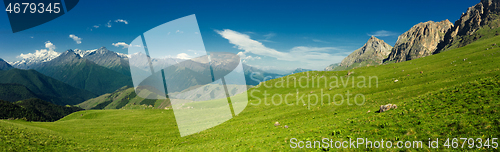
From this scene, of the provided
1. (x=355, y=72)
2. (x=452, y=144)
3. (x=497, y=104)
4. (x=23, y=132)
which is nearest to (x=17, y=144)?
(x=23, y=132)

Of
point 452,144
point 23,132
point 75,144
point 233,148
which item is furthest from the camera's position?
point 75,144

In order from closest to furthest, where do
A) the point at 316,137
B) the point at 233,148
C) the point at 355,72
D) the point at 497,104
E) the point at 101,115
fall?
the point at 497,104 < the point at 316,137 < the point at 233,148 < the point at 101,115 < the point at 355,72

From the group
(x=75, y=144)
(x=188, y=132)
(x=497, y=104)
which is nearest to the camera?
(x=497, y=104)

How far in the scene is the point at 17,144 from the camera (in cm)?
1961

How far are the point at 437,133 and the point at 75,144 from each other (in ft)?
140

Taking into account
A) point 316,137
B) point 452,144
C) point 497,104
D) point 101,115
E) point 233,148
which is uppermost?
point 497,104

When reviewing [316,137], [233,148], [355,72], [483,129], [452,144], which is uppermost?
[355,72]

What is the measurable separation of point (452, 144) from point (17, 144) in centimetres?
4216

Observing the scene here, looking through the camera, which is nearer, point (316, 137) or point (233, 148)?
point (316, 137)

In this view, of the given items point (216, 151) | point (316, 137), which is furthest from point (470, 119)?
point (216, 151)

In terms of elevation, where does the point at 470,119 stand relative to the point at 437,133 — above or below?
above

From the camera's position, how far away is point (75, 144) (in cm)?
2509

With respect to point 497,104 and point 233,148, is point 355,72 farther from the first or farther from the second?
point 233,148

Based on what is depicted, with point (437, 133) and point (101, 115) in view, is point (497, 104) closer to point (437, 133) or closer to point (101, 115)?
point (437, 133)
